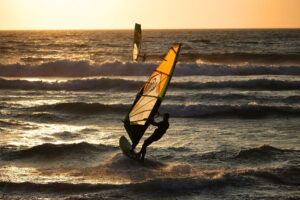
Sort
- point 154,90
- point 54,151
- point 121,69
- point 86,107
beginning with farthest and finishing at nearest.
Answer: point 121,69 → point 86,107 → point 54,151 → point 154,90

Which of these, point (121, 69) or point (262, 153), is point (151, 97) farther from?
point (121, 69)

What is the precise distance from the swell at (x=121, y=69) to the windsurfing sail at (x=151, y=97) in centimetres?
1900

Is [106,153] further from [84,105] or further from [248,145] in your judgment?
[84,105]

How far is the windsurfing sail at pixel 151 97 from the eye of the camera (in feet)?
23.0

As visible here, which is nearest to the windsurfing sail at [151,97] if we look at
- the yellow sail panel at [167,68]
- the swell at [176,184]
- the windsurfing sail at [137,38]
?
the yellow sail panel at [167,68]

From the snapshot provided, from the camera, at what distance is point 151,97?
7281 millimetres

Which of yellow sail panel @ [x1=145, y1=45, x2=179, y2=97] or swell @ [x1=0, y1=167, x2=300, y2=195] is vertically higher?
yellow sail panel @ [x1=145, y1=45, x2=179, y2=97]

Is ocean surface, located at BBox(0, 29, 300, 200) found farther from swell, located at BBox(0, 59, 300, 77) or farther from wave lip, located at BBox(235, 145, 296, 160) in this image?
swell, located at BBox(0, 59, 300, 77)

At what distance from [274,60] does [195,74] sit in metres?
13.0

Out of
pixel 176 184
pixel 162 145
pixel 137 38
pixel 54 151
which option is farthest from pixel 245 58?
pixel 176 184

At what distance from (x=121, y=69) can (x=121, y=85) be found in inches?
297

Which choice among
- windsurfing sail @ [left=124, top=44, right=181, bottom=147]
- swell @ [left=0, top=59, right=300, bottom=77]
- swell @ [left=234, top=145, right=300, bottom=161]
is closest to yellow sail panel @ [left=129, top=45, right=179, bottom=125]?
windsurfing sail @ [left=124, top=44, right=181, bottom=147]

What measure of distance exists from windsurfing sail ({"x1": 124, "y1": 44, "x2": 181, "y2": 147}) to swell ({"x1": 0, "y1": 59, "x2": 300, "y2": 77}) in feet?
62.3

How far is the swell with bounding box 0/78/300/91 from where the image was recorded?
19953 millimetres
